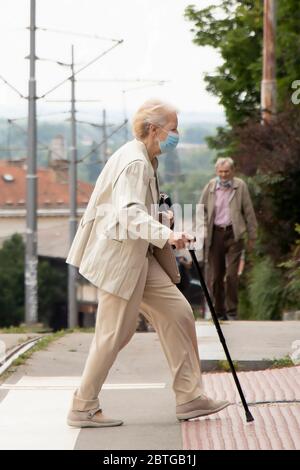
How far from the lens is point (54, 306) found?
94188 millimetres

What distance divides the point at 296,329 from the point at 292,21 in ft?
73.7

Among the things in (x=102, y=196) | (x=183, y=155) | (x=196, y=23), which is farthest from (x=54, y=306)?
(x=102, y=196)

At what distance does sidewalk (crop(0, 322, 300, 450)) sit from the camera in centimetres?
848

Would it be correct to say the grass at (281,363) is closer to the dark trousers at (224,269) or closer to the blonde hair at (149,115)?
the blonde hair at (149,115)

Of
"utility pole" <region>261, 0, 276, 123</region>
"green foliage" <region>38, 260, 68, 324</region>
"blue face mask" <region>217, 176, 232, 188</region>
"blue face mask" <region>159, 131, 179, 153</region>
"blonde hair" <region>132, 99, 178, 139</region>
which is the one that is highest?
"utility pole" <region>261, 0, 276, 123</region>

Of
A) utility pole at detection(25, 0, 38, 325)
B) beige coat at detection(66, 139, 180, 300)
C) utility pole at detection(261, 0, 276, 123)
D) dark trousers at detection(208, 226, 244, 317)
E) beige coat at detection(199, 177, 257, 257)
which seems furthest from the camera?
utility pole at detection(25, 0, 38, 325)

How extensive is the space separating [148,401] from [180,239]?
1880 millimetres

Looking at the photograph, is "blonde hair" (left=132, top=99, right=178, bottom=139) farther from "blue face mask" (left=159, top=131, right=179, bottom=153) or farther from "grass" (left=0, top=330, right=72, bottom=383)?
"grass" (left=0, top=330, right=72, bottom=383)

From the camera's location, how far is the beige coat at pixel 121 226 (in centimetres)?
861

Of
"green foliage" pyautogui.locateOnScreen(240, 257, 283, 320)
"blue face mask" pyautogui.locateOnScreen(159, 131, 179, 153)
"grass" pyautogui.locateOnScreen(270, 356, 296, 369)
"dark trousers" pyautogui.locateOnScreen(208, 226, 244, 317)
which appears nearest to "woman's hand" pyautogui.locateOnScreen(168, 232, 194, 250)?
"blue face mask" pyautogui.locateOnScreen(159, 131, 179, 153)

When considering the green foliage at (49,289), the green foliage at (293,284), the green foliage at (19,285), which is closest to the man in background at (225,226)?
the green foliage at (293,284)

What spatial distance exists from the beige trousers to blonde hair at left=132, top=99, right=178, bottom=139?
2.25 feet

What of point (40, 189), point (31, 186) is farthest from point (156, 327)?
point (40, 189)
